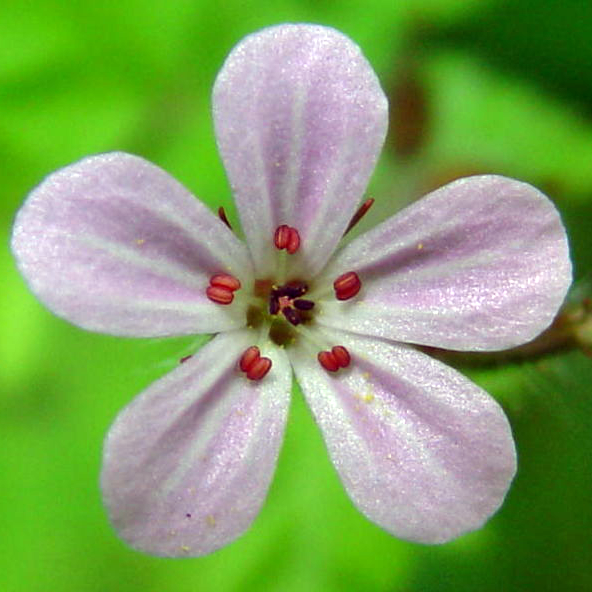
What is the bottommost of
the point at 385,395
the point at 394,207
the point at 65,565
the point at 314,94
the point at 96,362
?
the point at 65,565

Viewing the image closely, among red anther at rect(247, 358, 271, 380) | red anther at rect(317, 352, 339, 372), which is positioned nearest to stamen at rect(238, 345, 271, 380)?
red anther at rect(247, 358, 271, 380)

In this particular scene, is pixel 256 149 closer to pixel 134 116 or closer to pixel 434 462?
pixel 434 462

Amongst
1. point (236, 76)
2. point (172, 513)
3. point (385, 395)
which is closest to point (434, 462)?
point (385, 395)

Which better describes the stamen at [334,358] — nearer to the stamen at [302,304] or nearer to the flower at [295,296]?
the flower at [295,296]

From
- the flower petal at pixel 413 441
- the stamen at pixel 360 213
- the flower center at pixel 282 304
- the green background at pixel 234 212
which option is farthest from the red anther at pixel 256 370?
the green background at pixel 234 212

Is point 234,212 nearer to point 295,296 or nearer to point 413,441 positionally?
point 295,296

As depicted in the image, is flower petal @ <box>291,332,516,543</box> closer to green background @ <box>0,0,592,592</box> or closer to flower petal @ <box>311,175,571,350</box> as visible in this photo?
flower petal @ <box>311,175,571,350</box>

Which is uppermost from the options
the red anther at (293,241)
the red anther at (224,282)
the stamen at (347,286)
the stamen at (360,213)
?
the stamen at (360,213)
